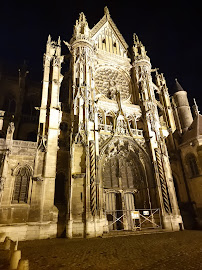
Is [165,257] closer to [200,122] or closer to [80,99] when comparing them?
[80,99]

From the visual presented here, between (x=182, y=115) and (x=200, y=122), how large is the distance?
4044 millimetres

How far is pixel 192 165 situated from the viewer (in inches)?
609

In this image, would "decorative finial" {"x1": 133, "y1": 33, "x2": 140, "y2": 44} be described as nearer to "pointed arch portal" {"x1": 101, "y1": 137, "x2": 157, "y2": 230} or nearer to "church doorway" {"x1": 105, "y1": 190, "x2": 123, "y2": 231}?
"pointed arch portal" {"x1": 101, "y1": 137, "x2": 157, "y2": 230}

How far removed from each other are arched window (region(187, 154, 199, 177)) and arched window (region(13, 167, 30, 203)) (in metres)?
14.2

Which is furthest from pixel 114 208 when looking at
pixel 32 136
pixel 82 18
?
pixel 82 18

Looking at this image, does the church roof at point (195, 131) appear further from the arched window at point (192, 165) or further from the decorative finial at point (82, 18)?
the decorative finial at point (82, 18)

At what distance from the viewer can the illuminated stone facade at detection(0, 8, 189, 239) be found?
10195 millimetres

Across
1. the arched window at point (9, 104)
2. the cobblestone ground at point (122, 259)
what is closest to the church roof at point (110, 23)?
the arched window at point (9, 104)

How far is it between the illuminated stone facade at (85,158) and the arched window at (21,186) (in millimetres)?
61

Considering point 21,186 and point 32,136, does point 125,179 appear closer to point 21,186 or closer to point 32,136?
point 21,186

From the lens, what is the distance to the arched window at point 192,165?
1498cm

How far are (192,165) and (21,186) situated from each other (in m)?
14.8

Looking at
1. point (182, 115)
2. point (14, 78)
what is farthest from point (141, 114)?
point (14, 78)

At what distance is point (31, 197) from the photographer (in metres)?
10.4
